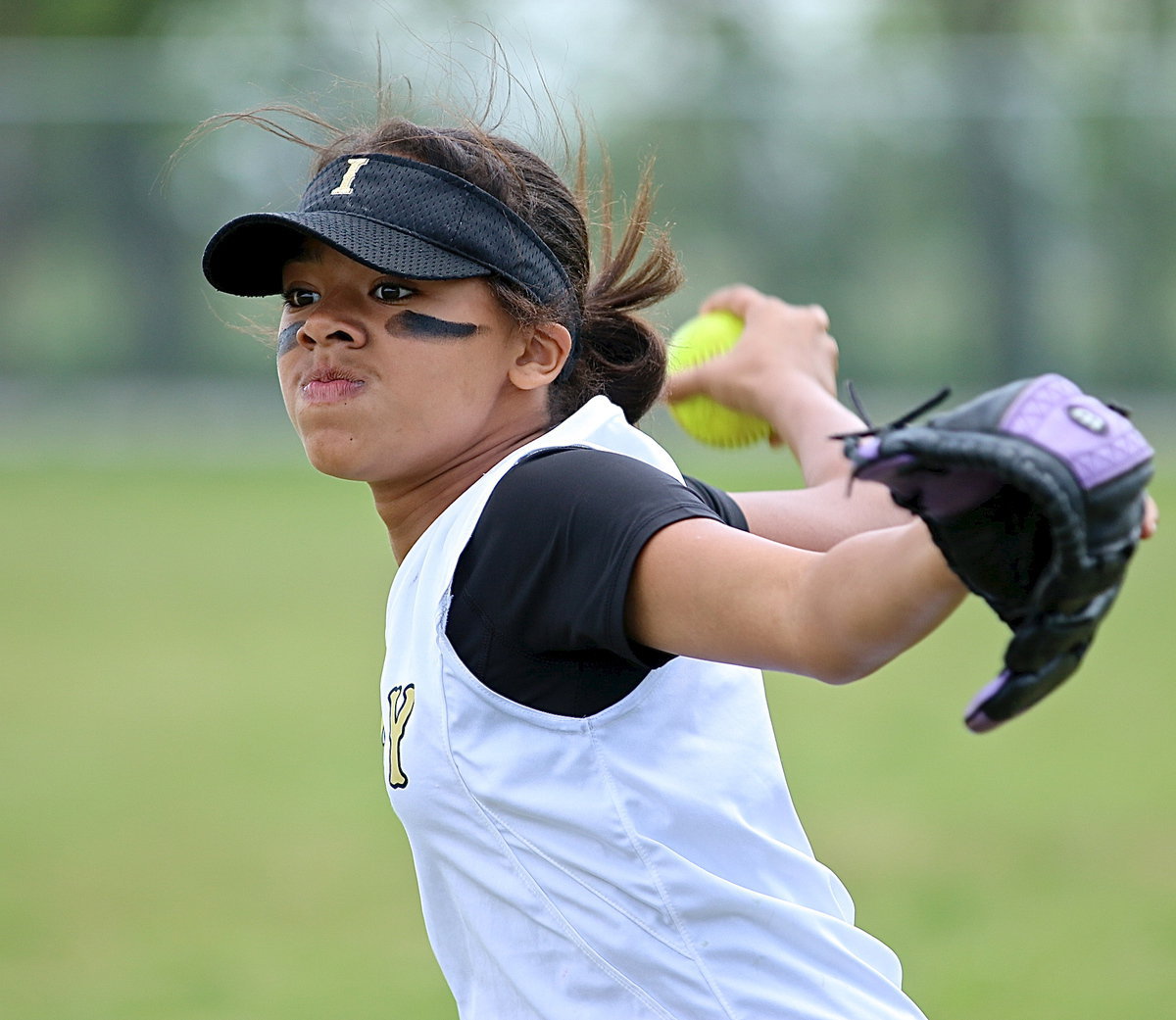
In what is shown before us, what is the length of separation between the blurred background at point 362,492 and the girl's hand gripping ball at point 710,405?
526mm

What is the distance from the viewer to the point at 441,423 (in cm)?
220

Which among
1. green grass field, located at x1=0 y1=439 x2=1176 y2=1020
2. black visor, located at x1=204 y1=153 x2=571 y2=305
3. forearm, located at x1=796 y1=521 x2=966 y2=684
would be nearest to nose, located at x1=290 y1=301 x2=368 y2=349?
black visor, located at x1=204 y1=153 x2=571 y2=305

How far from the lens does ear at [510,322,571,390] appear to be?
2.31m

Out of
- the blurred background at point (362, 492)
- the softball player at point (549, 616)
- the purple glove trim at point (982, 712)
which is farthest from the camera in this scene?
the blurred background at point (362, 492)

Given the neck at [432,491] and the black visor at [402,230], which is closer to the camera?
the black visor at [402,230]

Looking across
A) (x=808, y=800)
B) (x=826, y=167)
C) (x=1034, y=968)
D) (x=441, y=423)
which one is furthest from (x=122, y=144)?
(x=441, y=423)

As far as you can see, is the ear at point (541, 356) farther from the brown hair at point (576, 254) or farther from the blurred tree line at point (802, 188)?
the blurred tree line at point (802, 188)

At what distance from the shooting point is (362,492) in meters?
14.4

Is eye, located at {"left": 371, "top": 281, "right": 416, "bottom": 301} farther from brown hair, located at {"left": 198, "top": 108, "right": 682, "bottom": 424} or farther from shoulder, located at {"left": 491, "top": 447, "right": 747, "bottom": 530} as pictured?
shoulder, located at {"left": 491, "top": 447, "right": 747, "bottom": 530}

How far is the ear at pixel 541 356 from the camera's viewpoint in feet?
7.59

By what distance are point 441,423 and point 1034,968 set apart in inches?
114

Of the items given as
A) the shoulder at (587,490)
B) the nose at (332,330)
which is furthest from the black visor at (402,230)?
the shoulder at (587,490)

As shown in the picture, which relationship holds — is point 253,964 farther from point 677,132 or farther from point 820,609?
point 677,132

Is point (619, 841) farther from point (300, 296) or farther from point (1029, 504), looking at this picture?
point (300, 296)
